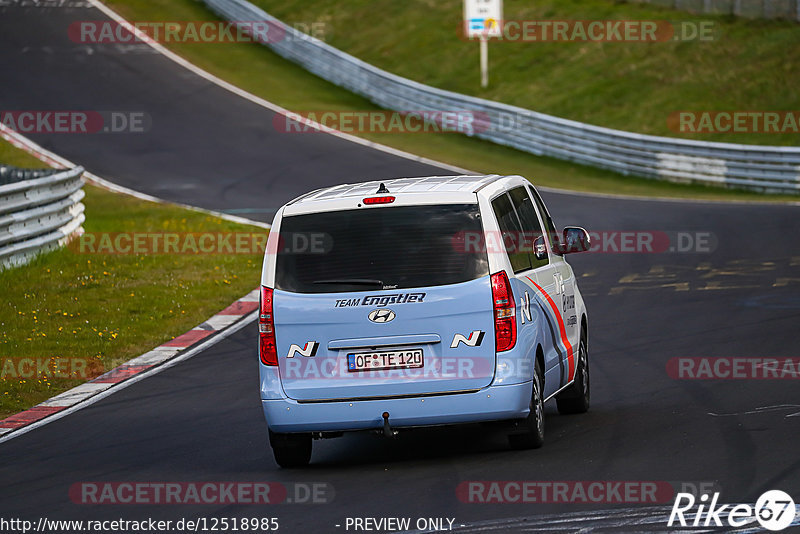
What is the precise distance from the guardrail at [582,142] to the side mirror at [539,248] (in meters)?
19.7

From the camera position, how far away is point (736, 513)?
688 cm

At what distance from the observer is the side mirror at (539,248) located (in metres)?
9.59

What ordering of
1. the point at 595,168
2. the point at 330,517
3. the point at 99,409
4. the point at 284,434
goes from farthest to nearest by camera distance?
the point at 595,168, the point at 99,409, the point at 284,434, the point at 330,517

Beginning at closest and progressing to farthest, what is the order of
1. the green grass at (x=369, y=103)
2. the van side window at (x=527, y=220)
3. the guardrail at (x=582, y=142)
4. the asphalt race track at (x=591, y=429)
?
1. the asphalt race track at (x=591, y=429)
2. the van side window at (x=527, y=220)
3. the guardrail at (x=582, y=142)
4. the green grass at (x=369, y=103)

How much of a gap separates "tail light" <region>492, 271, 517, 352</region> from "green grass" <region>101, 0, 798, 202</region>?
2007cm

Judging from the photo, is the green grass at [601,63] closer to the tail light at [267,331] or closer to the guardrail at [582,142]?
the guardrail at [582,142]

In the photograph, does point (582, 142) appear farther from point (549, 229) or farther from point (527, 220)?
point (527, 220)

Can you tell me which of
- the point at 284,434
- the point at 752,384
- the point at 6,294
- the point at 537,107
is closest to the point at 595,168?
the point at 537,107

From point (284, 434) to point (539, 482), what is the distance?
188cm

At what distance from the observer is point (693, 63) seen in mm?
39844

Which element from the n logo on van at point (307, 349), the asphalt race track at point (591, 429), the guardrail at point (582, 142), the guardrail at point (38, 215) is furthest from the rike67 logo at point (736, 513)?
the guardrail at point (582, 142)

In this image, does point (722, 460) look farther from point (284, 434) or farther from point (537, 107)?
point (537, 107)

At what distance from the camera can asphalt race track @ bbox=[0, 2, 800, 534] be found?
7.82 meters

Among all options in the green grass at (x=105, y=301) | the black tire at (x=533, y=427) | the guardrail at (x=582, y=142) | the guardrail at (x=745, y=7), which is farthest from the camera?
the guardrail at (x=745, y=7)
